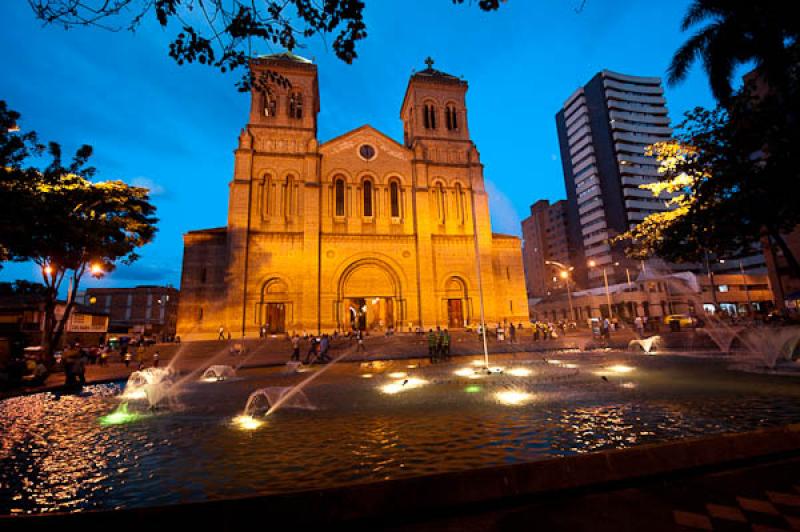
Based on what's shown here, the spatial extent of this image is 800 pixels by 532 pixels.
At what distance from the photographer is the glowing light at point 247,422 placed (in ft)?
18.1

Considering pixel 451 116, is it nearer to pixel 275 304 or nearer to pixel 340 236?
pixel 340 236

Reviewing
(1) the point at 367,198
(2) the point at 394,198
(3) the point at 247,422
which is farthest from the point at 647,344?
(1) the point at 367,198

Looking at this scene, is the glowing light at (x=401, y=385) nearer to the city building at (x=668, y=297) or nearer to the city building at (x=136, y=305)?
the city building at (x=668, y=297)

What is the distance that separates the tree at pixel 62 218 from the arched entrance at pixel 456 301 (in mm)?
20676

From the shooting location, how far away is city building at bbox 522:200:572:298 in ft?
268

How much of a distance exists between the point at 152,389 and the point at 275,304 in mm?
18714

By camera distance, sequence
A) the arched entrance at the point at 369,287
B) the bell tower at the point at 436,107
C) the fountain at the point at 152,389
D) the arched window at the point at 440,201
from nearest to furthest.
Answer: the fountain at the point at 152,389 → the arched entrance at the point at 369,287 → the arched window at the point at 440,201 → the bell tower at the point at 436,107

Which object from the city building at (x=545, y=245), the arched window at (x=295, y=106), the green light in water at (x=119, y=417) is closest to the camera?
the green light in water at (x=119, y=417)

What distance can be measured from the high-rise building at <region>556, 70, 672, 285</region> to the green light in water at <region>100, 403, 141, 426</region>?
70.3m

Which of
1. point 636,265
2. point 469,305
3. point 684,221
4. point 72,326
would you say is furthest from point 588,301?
point 72,326

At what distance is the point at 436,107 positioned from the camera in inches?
1341

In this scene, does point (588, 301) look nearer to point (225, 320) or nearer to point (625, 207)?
point (625, 207)

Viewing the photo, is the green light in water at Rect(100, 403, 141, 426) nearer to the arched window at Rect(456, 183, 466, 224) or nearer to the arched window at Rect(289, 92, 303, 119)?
the arched window at Rect(456, 183, 466, 224)

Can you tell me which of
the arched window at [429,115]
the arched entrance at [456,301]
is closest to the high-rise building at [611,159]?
the arched entrance at [456,301]
